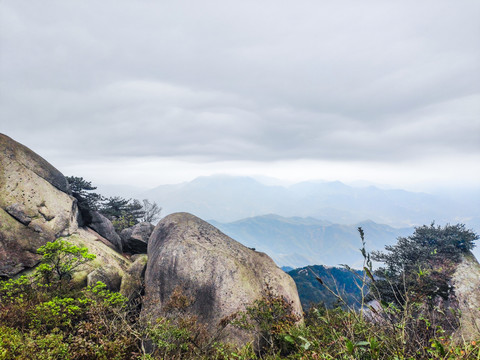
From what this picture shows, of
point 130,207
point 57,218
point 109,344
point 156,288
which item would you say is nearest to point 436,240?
point 156,288

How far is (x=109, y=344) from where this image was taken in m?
7.21

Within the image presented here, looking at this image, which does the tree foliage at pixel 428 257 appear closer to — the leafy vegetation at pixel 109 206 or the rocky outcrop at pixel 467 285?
the rocky outcrop at pixel 467 285

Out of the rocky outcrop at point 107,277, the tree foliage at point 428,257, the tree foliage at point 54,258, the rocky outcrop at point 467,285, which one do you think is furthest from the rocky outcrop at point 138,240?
the rocky outcrop at point 467,285

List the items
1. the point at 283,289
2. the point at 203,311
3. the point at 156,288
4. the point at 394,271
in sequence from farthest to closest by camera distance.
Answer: the point at 394,271, the point at 283,289, the point at 156,288, the point at 203,311

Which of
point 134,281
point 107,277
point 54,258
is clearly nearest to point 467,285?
point 134,281

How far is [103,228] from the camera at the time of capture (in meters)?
20.0

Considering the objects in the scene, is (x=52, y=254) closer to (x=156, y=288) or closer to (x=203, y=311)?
(x=156, y=288)

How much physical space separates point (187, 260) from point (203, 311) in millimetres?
2867

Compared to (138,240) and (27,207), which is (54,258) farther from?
(138,240)

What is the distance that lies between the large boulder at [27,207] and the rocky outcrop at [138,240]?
4.83 metres

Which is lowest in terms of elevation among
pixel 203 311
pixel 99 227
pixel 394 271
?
pixel 394 271

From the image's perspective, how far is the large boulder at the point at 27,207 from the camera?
12.9m

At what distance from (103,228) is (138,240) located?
2.87 metres

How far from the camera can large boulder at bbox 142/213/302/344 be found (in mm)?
12422
